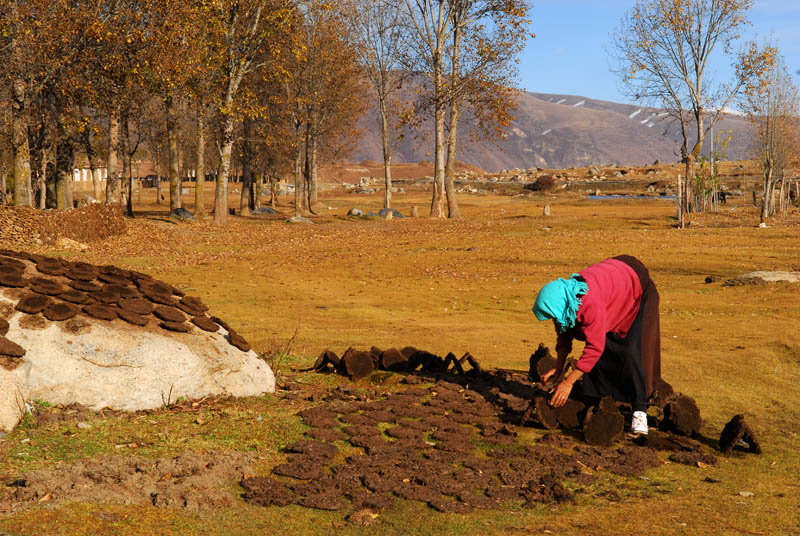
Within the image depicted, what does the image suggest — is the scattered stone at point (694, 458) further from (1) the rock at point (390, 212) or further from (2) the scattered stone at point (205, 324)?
(1) the rock at point (390, 212)

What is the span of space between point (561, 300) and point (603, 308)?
1.20ft

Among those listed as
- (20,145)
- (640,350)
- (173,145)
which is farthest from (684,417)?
(173,145)

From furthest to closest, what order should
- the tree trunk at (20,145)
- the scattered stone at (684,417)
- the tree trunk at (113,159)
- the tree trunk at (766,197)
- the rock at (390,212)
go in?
1. the rock at (390,212)
2. the tree trunk at (766,197)
3. the tree trunk at (113,159)
4. the tree trunk at (20,145)
5. the scattered stone at (684,417)

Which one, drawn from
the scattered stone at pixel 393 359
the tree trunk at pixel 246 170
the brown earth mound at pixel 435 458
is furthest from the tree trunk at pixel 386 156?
the brown earth mound at pixel 435 458

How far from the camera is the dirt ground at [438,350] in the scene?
168 inches

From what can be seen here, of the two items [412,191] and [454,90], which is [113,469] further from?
[412,191]

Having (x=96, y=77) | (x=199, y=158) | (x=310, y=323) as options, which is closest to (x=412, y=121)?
(x=199, y=158)

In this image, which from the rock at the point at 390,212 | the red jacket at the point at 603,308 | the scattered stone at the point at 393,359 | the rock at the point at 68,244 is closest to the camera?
the red jacket at the point at 603,308

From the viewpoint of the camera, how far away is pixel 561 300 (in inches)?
212

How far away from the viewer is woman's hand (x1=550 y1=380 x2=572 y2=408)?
5820 mm

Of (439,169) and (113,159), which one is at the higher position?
(439,169)

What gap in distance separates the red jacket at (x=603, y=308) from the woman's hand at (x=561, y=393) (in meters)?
0.28

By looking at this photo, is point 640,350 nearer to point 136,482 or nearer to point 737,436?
point 737,436

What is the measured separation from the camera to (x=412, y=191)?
75625 millimetres
